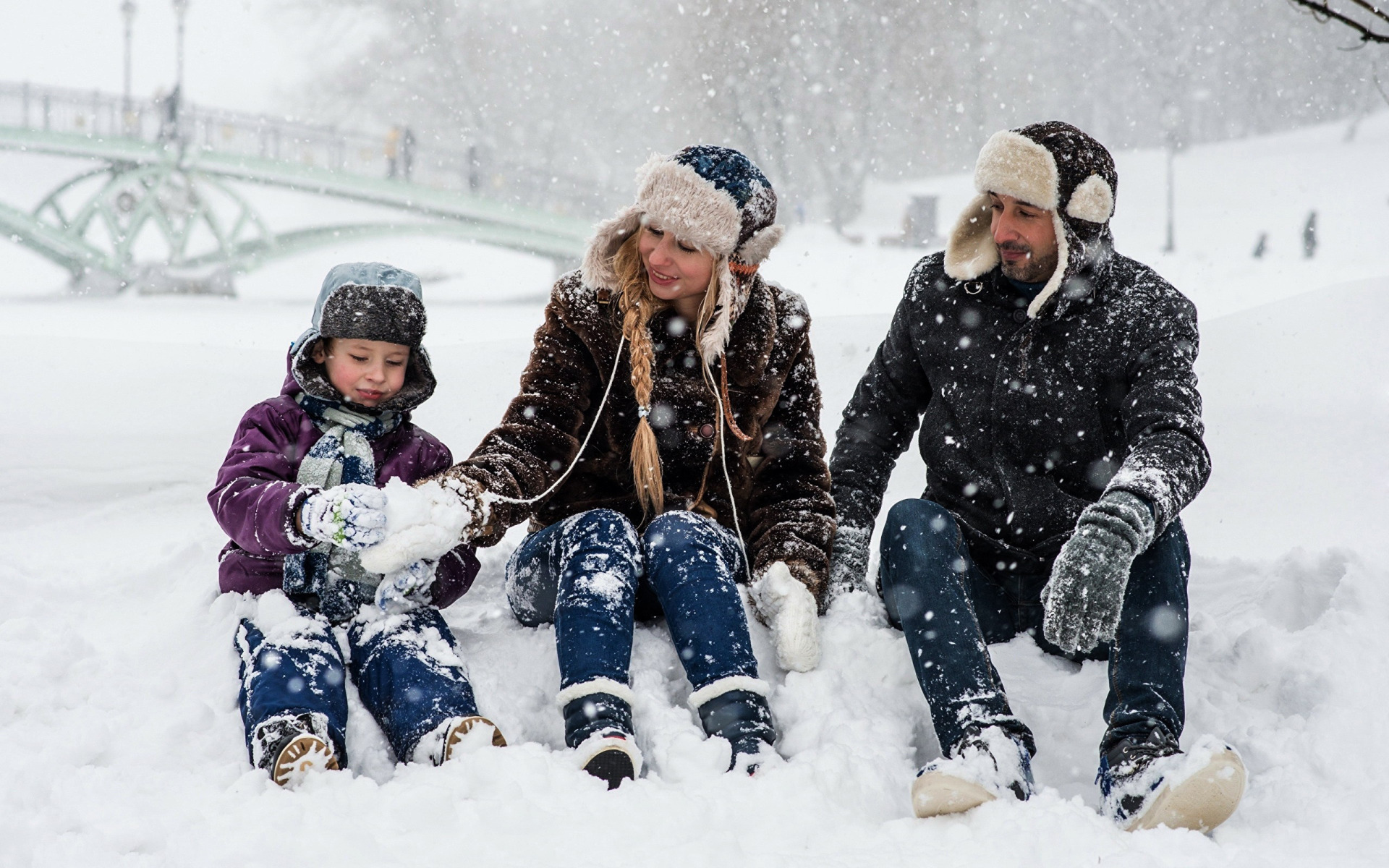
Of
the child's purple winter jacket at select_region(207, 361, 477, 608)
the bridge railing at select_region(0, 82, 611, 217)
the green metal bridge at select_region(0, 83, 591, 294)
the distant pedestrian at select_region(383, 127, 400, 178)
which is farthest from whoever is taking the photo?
the distant pedestrian at select_region(383, 127, 400, 178)

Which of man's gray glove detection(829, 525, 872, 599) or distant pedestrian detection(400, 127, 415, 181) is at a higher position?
distant pedestrian detection(400, 127, 415, 181)

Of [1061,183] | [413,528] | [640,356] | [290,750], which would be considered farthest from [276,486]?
[1061,183]

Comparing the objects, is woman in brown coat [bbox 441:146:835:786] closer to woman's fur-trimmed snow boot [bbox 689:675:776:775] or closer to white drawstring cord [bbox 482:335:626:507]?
white drawstring cord [bbox 482:335:626:507]

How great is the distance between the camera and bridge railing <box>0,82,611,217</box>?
50.5 ft

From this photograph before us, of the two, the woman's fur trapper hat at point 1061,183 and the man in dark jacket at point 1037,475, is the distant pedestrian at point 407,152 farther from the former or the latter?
the woman's fur trapper hat at point 1061,183

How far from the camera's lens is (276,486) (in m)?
2.36

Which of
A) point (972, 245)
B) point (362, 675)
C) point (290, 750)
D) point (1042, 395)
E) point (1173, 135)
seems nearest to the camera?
point (290, 750)

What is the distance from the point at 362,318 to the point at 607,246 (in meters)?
0.66

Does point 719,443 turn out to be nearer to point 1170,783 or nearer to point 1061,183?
point 1061,183

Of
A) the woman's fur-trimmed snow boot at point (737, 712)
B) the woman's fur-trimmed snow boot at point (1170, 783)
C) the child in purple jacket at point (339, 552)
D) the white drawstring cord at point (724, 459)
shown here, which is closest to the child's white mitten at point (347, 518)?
the child in purple jacket at point (339, 552)

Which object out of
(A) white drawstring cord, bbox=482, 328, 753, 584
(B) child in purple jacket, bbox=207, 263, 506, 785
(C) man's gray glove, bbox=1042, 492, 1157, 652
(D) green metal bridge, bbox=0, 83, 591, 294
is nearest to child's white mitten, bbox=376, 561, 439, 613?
(B) child in purple jacket, bbox=207, 263, 506, 785

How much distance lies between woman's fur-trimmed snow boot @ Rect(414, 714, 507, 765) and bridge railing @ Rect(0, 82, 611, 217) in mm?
15347

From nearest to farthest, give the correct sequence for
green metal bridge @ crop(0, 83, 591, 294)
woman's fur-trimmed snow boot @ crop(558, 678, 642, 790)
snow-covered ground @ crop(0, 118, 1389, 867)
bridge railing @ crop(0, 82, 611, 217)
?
snow-covered ground @ crop(0, 118, 1389, 867) → woman's fur-trimmed snow boot @ crop(558, 678, 642, 790) → green metal bridge @ crop(0, 83, 591, 294) → bridge railing @ crop(0, 82, 611, 217)

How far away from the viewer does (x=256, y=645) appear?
237cm
